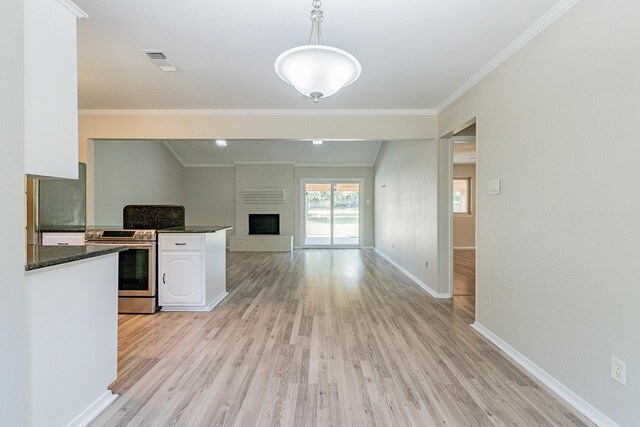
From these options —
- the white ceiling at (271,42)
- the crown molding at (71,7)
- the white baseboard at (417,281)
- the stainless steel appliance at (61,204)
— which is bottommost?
the white baseboard at (417,281)

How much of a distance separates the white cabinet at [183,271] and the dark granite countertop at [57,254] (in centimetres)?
151

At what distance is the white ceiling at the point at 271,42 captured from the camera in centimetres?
204

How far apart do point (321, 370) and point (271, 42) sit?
2.48 m

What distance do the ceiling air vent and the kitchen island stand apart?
69.0 inches

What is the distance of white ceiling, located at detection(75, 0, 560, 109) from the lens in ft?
6.70

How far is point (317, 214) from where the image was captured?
8945 mm

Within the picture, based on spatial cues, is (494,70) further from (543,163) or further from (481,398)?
(481,398)

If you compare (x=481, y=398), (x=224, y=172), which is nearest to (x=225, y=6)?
(x=481, y=398)

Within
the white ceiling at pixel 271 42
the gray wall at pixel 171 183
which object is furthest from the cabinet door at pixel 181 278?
the gray wall at pixel 171 183

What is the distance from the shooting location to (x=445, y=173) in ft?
13.4

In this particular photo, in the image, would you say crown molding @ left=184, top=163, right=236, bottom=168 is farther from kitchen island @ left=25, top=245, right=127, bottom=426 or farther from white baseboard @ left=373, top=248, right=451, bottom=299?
kitchen island @ left=25, top=245, right=127, bottom=426

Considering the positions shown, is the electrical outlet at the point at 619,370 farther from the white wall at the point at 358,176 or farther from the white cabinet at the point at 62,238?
the white wall at the point at 358,176

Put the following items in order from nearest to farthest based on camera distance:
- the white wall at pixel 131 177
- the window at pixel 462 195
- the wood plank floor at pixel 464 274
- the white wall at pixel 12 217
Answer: the white wall at pixel 12 217 < the wood plank floor at pixel 464 274 < the white wall at pixel 131 177 < the window at pixel 462 195

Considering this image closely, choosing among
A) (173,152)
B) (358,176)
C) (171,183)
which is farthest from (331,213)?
(173,152)
